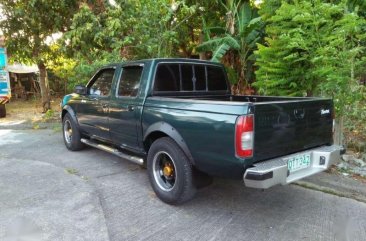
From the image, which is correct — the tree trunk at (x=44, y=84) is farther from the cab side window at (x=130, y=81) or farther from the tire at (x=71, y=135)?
the cab side window at (x=130, y=81)

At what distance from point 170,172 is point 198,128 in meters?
0.94

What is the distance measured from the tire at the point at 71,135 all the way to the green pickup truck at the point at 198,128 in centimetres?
86

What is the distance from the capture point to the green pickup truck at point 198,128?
9.93 ft

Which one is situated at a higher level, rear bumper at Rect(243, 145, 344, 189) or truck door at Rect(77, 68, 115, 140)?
truck door at Rect(77, 68, 115, 140)

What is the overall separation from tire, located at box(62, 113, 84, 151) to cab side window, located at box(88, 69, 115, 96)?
99 cm

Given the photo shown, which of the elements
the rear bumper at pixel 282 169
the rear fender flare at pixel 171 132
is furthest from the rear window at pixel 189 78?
the rear bumper at pixel 282 169

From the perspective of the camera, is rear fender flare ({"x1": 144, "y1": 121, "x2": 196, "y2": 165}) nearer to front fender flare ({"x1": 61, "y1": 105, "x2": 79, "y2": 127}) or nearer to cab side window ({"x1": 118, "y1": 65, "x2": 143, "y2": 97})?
cab side window ({"x1": 118, "y1": 65, "x2": 143, "y2": 97})

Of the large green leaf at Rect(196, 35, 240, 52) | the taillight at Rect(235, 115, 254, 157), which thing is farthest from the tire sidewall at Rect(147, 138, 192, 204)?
the large green leaf at Rect(196, 35, 240, 52)

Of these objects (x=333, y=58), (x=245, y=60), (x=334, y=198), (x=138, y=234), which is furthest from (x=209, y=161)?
(x=245, y=60)

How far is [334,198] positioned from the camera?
4121mm

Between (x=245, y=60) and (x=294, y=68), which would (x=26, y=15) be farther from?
(x=294, y=68)

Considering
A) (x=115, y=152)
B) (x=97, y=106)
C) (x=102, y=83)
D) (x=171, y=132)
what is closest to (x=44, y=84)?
(x=102, y=83)

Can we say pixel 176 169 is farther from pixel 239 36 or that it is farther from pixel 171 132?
pixel 239 36

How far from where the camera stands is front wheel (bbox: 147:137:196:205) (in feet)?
11.8
